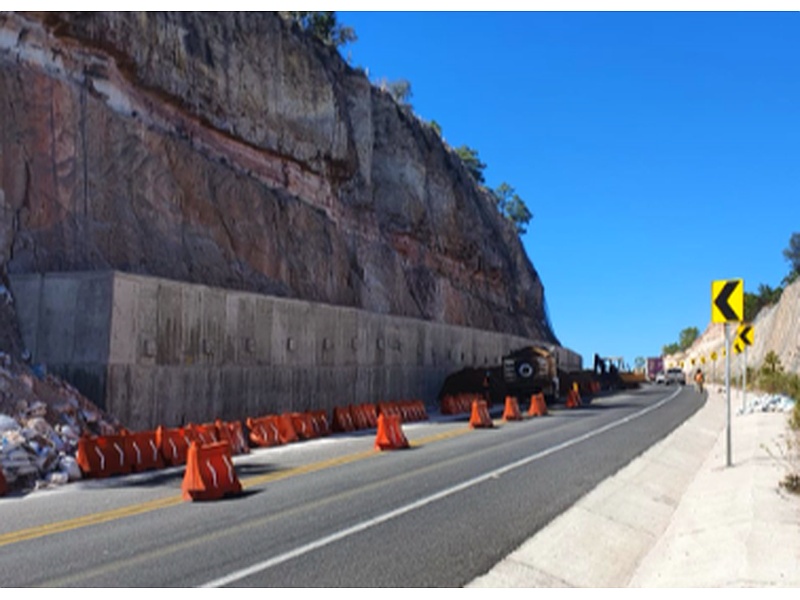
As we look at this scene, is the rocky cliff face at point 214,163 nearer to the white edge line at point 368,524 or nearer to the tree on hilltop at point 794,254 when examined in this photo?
the white edge line at point 368,524

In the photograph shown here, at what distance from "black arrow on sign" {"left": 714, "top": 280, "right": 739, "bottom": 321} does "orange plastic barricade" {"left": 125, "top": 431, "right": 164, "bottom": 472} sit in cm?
1033

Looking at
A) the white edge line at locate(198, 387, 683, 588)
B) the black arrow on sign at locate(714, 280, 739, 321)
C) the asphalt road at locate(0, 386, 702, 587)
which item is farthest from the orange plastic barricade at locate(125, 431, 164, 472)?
the black arrow on sign at locate(714, 280, 739, 321)

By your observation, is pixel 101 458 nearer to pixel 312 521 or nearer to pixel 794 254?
pixel 312 521

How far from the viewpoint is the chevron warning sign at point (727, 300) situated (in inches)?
499

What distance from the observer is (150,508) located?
10695 mm

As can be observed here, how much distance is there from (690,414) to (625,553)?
74.4 ft

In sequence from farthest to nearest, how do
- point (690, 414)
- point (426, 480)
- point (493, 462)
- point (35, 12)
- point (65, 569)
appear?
point (690, 414), point (35, 12), point (493, 462), point (426, 480), point (65, 569)

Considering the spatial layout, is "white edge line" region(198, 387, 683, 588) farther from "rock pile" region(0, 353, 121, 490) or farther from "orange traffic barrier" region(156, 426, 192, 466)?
"rock pile" region(0, 353, 121, 490)

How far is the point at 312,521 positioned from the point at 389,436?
854cm

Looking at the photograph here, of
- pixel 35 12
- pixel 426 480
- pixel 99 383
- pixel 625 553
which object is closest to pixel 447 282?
pixel 35 12

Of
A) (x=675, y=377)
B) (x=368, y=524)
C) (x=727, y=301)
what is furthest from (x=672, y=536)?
(x=675, y=377)

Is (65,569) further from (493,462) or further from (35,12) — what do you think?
(35,12)

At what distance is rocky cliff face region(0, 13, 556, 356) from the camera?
26.1m

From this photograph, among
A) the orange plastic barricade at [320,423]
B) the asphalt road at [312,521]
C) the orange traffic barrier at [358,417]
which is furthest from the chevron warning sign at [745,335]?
the orange plastic barricade at [320,423]
